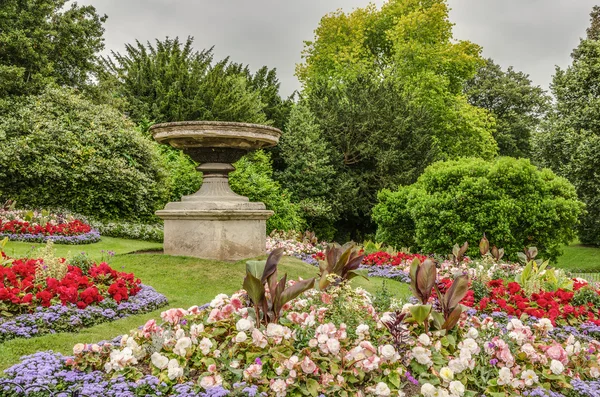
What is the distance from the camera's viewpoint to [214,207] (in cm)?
828

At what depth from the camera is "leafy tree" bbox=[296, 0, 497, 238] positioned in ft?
74.8

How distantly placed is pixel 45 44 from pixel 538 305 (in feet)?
60.5

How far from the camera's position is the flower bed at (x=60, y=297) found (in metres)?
4.74

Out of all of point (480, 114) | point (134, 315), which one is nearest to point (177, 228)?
point (134, 315)

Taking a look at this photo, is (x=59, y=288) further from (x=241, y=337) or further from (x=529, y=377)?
(x=529, y=377)

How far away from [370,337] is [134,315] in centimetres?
280

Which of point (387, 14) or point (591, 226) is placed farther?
point (387, 14)

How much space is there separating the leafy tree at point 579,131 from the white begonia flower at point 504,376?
16.9 metres

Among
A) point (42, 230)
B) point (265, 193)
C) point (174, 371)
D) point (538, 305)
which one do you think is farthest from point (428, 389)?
point (265, 193)

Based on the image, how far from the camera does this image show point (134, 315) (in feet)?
18.2

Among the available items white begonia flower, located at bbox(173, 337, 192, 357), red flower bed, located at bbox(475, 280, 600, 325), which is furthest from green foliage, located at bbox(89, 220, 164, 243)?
white begonia flower, located at bbox(173, 337, 192, 357)

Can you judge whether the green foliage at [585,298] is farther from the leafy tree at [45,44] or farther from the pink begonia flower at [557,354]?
the leafy tree at [45,44]

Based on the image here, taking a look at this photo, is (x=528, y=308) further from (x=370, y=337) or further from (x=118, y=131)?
(x=118, y=131)

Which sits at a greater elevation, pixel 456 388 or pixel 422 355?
pixel 422 355
